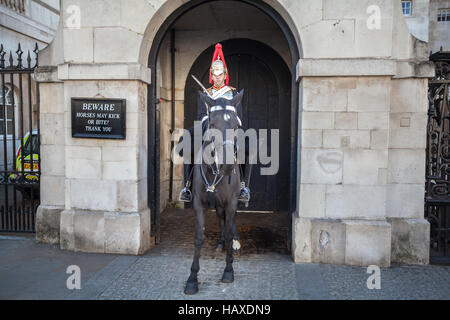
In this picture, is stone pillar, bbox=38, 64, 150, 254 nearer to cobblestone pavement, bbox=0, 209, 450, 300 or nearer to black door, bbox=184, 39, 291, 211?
cobblestone pavement, bbox=0, 209, 450, 300

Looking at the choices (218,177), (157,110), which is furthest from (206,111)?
(157,110)

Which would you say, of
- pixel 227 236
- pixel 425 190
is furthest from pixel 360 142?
pixel 227 236

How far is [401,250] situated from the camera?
5.55 m

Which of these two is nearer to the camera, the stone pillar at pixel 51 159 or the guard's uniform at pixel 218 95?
the guard's uniform at pixel 218 95

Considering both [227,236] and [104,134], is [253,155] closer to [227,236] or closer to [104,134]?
[227,236]

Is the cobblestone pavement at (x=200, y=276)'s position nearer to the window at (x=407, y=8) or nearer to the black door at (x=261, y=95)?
the black door at (x=261, y=95)

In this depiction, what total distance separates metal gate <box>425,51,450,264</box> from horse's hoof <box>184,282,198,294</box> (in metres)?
3.81

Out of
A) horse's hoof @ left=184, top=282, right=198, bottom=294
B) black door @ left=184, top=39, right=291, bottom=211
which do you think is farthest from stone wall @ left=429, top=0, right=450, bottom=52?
horse's hoof @ left=184, top=282, right=198, bottom=294

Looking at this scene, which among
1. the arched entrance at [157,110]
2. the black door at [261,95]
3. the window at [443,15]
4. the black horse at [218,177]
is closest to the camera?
the black horse at [218,177]

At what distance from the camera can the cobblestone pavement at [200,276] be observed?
436 centimetres

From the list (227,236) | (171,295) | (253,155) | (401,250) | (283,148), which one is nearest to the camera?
(171,295)

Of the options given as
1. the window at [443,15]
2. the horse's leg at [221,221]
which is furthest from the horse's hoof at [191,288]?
the window at [443,15]

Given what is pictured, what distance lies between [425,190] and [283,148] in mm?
3872

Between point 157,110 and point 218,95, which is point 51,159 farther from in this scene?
point 218,95
